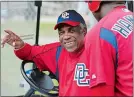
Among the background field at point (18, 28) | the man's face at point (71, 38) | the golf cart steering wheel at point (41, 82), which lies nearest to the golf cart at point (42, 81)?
the golf cart steering wheel at point (41, 82)

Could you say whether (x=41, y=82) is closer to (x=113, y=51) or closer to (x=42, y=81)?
(x=42, y=81)

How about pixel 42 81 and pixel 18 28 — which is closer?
pixel 42 81

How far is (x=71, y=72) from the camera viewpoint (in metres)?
2.38

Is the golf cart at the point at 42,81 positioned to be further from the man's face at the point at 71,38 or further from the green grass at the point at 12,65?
the green grass at the point at 12,65

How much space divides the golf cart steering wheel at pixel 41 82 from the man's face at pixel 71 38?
0.35m

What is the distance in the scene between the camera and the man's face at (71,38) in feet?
7.93

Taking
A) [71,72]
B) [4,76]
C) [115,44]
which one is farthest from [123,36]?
[4,76]

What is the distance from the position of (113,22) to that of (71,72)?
0.58m

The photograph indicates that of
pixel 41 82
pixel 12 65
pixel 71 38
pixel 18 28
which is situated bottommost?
pixel 12 65

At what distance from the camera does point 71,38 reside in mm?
2432

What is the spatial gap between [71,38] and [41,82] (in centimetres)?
46

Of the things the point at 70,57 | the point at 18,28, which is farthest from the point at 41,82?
the point at 18,28

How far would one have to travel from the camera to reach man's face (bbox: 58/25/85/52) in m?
2.42

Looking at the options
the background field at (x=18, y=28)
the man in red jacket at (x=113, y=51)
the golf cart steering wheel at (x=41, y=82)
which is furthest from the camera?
the background field at (x=18, y=28)
